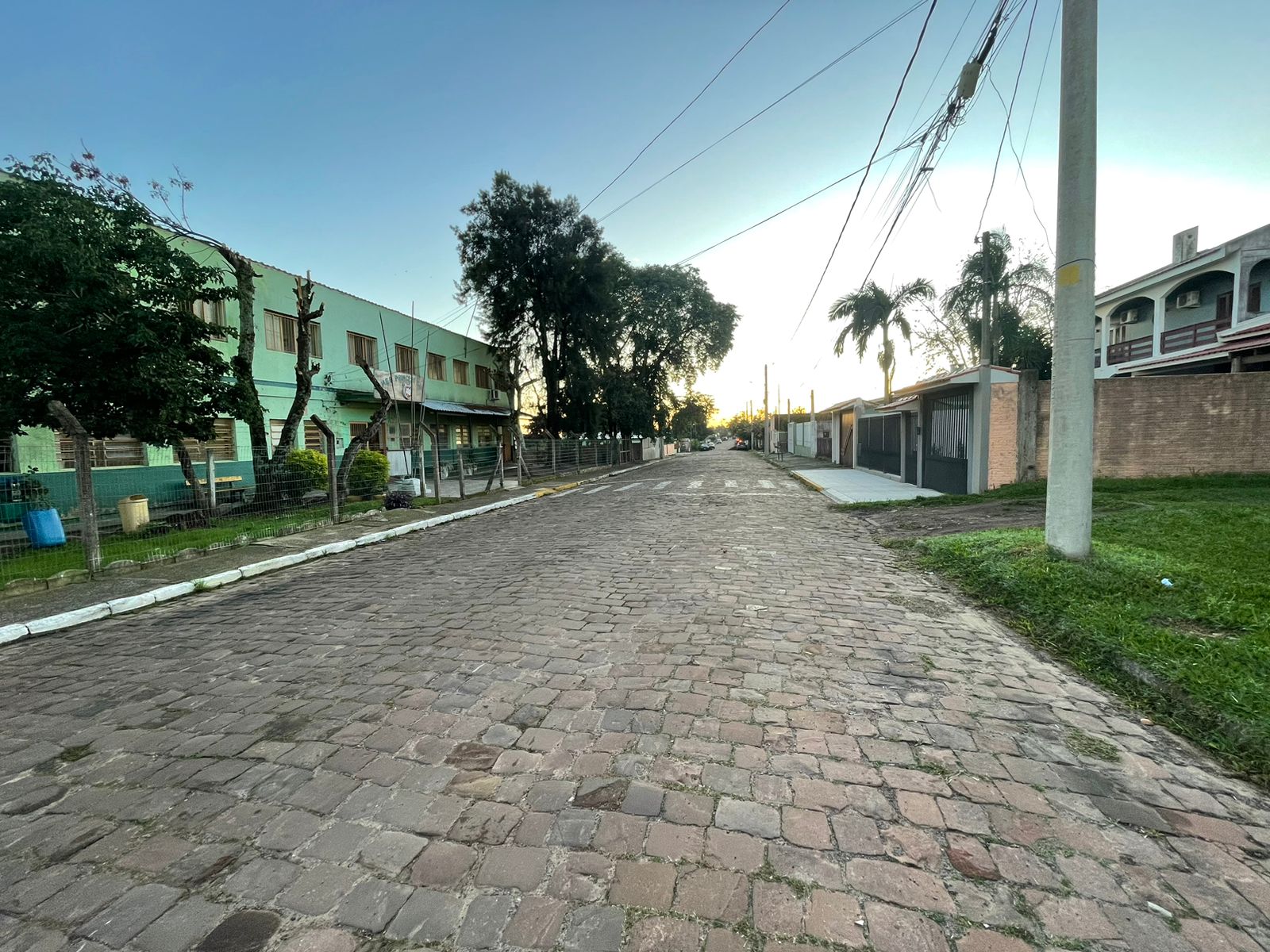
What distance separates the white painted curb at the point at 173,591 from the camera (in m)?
5.11

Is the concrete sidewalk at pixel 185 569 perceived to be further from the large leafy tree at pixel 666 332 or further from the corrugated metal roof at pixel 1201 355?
the large leafy tree at pixel 666 332

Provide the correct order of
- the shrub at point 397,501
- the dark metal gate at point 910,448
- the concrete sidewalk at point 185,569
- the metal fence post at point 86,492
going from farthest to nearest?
the dark metal gate at point 910,448, the shrub at point 397,501, the metal fence post at point 86,492, the concrete sidewalk at point 185,569

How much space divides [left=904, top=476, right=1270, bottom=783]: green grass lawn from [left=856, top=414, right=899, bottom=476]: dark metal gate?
1108cm

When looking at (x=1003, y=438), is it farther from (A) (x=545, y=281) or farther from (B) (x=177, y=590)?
(A) (x=545, y=281)

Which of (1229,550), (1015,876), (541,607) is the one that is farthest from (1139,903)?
(1229,550)

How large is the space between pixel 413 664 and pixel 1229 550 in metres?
7.67

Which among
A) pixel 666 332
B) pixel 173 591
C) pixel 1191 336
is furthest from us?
pixel 666 332

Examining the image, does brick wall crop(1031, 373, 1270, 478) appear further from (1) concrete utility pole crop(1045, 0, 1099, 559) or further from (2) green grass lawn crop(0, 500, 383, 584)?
(2) green grass lawn crop(0, 500, 383, 584)

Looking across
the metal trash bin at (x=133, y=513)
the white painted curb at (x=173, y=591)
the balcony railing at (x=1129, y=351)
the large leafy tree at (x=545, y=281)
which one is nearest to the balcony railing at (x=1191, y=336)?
the balcony railing at (x=1129, y=351)

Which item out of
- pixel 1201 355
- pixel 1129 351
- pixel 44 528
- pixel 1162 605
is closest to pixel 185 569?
pixel 44 528

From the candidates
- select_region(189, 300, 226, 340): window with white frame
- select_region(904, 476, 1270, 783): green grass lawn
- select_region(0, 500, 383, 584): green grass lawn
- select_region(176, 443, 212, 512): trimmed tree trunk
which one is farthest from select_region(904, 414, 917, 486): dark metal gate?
select_region(189, 300, 226, 340): window with white frame

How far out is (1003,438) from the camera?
11992 mm

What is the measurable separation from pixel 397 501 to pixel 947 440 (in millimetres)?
13309

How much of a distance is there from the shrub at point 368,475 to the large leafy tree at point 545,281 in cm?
1166
